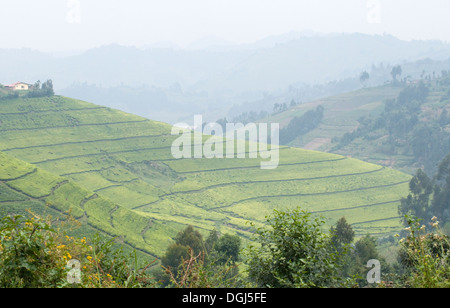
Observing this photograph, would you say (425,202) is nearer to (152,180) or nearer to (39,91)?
(152,180)

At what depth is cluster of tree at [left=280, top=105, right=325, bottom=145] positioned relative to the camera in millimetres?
140000

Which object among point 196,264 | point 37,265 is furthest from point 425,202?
point 37,265

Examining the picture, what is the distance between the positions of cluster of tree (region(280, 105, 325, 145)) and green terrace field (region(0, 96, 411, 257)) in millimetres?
66862

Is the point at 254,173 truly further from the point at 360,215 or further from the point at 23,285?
the point at 23,285

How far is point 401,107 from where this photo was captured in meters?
132

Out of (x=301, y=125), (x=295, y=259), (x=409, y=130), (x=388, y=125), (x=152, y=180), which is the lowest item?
(x=152, y=180)

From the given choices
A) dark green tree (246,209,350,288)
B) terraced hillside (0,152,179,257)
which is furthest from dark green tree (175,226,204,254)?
dark green tree (246,209,350,288)

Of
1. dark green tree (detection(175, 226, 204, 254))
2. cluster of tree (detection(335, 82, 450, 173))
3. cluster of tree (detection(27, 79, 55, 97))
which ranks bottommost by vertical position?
dark green tree (detection(175, 226, 204, 254))

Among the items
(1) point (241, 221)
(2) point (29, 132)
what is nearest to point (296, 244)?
(1) point (241, 221)

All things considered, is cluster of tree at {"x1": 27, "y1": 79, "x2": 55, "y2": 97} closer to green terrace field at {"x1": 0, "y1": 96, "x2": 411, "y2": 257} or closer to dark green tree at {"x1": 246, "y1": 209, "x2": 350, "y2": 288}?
green terrace field at {"x1": 0, "y1": 96, "x2": 411, "y2": 257}

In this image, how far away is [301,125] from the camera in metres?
141

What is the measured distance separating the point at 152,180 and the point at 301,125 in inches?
3417

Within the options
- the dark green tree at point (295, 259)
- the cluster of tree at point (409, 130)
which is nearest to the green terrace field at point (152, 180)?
the dark green tree at point (295, 259)

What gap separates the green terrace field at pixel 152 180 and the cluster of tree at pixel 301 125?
6686cm
